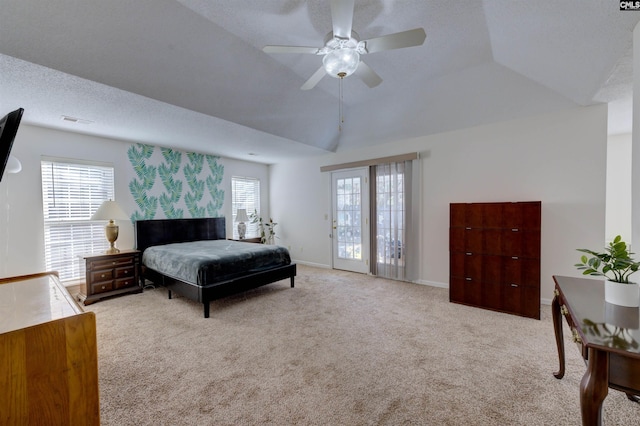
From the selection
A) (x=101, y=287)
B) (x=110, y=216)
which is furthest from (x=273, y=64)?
(x=101, y=287)

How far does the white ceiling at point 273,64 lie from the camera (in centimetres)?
203

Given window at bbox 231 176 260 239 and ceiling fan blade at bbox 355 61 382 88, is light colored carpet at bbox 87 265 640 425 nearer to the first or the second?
ceiling fan blade at bbox 355 61 382 88

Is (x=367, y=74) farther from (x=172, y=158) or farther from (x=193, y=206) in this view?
(x=193, y=206)

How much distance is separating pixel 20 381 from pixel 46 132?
416 cm

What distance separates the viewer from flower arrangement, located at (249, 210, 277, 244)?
21.0ft

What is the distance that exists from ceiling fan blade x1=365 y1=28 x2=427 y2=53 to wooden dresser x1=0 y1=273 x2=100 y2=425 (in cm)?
237

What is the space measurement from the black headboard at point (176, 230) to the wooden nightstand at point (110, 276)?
1.52 ft

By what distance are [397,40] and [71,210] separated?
15.9ft

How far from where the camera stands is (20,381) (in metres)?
0.99

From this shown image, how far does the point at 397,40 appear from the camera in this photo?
1894 millimetres

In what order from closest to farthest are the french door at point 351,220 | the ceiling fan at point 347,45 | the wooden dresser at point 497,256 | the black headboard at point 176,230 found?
the ceiling fan at point 347,45 < the wooden dresser at point 497,256 < the black headboard at point 176,230 < the french door at point 351,220

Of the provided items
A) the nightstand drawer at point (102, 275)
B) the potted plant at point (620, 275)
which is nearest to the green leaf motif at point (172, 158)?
the nightstand drawer at point (102, 275)

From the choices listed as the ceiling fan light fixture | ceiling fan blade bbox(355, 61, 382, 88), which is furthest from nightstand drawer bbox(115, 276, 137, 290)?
ceiling fan blade bbox(355, 61, 382, 88)

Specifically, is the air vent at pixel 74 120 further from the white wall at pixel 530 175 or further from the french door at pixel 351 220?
the white wall at pixel 530 175
